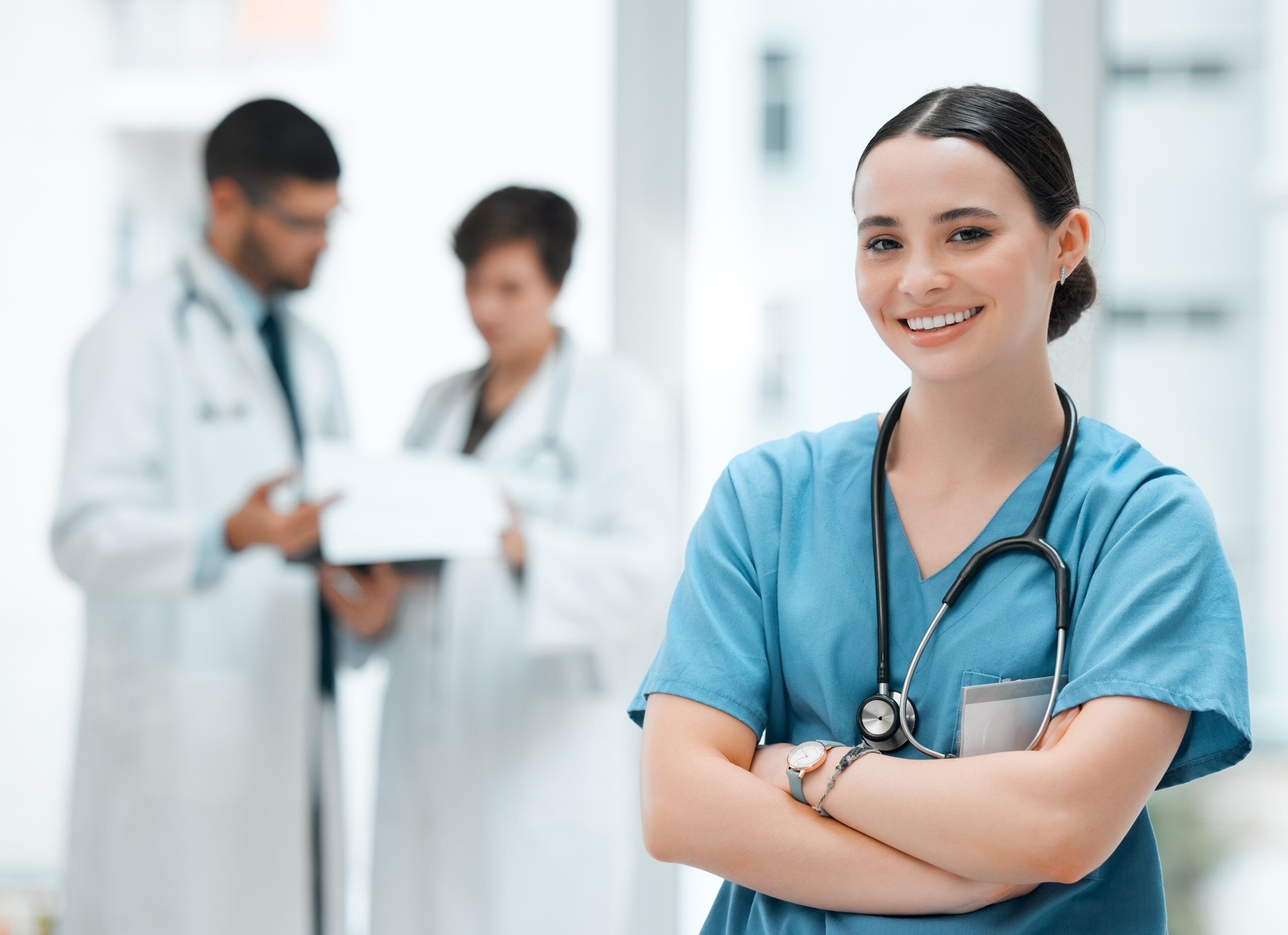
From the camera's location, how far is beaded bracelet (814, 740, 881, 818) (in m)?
0.93

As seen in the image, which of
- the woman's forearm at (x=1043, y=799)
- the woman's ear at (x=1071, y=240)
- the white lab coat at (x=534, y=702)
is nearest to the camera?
the woman's forearm at (x=1043, y=799)

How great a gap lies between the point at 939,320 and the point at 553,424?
48.9 inches

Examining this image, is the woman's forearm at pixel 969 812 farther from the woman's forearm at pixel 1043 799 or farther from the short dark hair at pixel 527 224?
the short dark hair at pixel 527 224

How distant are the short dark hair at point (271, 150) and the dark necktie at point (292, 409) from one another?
0.87 feet

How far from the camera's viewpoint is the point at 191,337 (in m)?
2.12

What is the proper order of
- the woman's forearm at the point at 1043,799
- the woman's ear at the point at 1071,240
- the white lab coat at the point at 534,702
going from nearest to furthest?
the woman's forearm at the point at 1043,799, the woman's ear at the point at 1071,240, the white lab coat at the point at 534,702

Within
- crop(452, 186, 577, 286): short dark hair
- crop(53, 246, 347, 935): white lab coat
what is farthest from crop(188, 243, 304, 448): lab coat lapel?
crop(452, 186, 577, 286): short dark hair

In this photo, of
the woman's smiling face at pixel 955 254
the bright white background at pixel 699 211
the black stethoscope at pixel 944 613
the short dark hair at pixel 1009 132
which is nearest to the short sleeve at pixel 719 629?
the black stethoscope at pixel 944 613

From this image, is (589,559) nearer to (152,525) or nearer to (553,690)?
(553,690)

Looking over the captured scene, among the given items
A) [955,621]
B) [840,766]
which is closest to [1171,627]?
[955,621]

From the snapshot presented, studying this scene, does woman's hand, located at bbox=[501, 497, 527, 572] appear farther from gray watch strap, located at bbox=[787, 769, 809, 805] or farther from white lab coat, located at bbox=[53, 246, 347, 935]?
gray watch strap, located at bbox=[787, 769, 809, 805]

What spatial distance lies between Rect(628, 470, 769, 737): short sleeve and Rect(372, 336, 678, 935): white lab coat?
3.35ft

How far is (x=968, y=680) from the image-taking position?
0.96 meters

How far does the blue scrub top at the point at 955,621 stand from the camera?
91 centimetres
